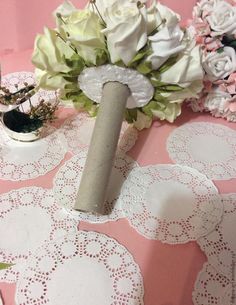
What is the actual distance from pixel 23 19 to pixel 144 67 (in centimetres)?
41

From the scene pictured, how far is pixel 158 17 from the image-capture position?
0.59 metres

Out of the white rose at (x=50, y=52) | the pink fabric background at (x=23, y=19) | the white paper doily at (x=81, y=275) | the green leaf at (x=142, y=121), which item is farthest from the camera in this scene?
the pink fabric background at (x=23, y=19)

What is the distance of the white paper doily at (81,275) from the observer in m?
0.50

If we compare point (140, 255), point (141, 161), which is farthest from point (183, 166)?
point (140, 255)

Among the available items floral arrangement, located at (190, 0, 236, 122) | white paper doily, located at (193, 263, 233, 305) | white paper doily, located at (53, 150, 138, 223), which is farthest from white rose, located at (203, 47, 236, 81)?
white paper doily, located at (193, 263, 233, 305)

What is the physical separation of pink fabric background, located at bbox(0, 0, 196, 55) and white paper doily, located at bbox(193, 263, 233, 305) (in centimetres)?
64

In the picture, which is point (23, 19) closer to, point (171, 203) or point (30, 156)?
point (30, 156)

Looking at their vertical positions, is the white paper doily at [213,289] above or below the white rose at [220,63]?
below

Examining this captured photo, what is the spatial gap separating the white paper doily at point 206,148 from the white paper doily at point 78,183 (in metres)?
0.09

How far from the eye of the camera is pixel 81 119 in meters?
0.76

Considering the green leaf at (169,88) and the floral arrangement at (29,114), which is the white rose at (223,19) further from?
the floral arrangement at (29,114)

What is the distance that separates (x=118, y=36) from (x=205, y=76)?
0.73ft

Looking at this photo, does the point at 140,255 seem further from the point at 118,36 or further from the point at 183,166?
the point at 118,36

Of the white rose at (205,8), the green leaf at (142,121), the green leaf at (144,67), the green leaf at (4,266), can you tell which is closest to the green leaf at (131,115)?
the green leaf at (142,121)
